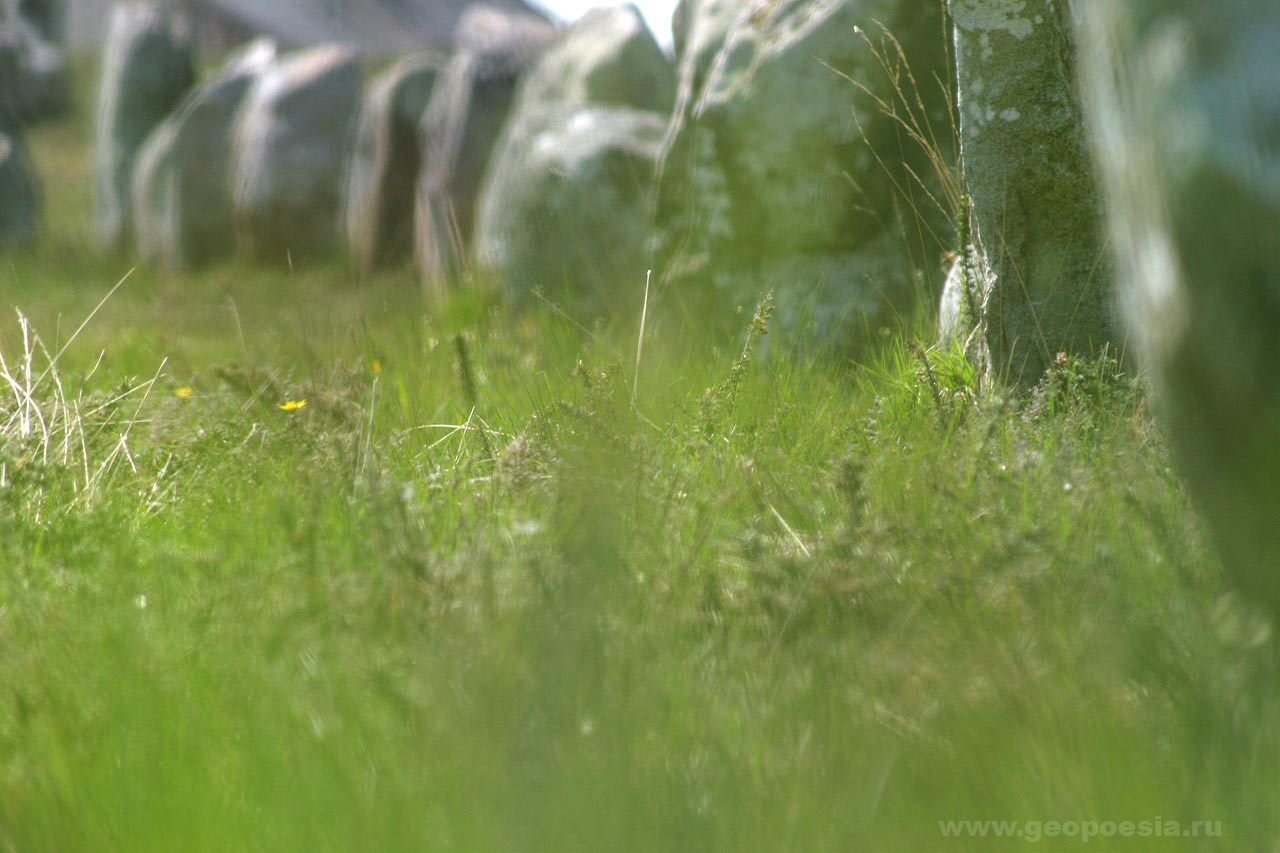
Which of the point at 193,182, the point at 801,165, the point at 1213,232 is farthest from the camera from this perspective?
the point at 193,182

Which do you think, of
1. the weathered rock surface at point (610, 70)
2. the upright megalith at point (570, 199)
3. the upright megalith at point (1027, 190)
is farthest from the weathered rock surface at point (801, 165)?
the weathered rock surface at point (610, 70)

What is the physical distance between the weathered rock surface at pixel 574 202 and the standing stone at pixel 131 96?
21.6 feet

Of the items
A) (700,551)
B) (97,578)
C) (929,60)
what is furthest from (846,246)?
(97,578)

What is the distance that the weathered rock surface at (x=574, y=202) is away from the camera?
4.42 metres

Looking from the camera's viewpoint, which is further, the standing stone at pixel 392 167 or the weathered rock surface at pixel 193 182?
the weathered rock surface at pixel 193 182

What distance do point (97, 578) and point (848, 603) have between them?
1080 mm

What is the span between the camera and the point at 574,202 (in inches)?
176

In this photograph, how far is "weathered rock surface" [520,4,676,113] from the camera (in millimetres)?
5543

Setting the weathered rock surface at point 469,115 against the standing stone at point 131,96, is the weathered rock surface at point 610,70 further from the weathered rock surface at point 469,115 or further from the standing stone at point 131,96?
the standing stone at point 131,96

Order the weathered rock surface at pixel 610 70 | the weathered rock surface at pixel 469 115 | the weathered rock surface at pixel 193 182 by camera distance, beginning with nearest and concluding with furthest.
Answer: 1. the weathered rock surface at pixel 610 70
2. the weathered rock surface at pixel 469 115
3. the weathered rock surface at pixel 193 182

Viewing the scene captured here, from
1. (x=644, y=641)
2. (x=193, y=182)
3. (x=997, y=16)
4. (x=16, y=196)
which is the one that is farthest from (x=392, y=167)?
(x=644, y=641)

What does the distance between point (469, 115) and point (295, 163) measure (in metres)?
2.53

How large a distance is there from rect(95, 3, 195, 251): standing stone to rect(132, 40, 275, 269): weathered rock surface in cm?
81

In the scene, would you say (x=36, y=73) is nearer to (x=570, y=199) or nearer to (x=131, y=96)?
(x=131, y=96)
